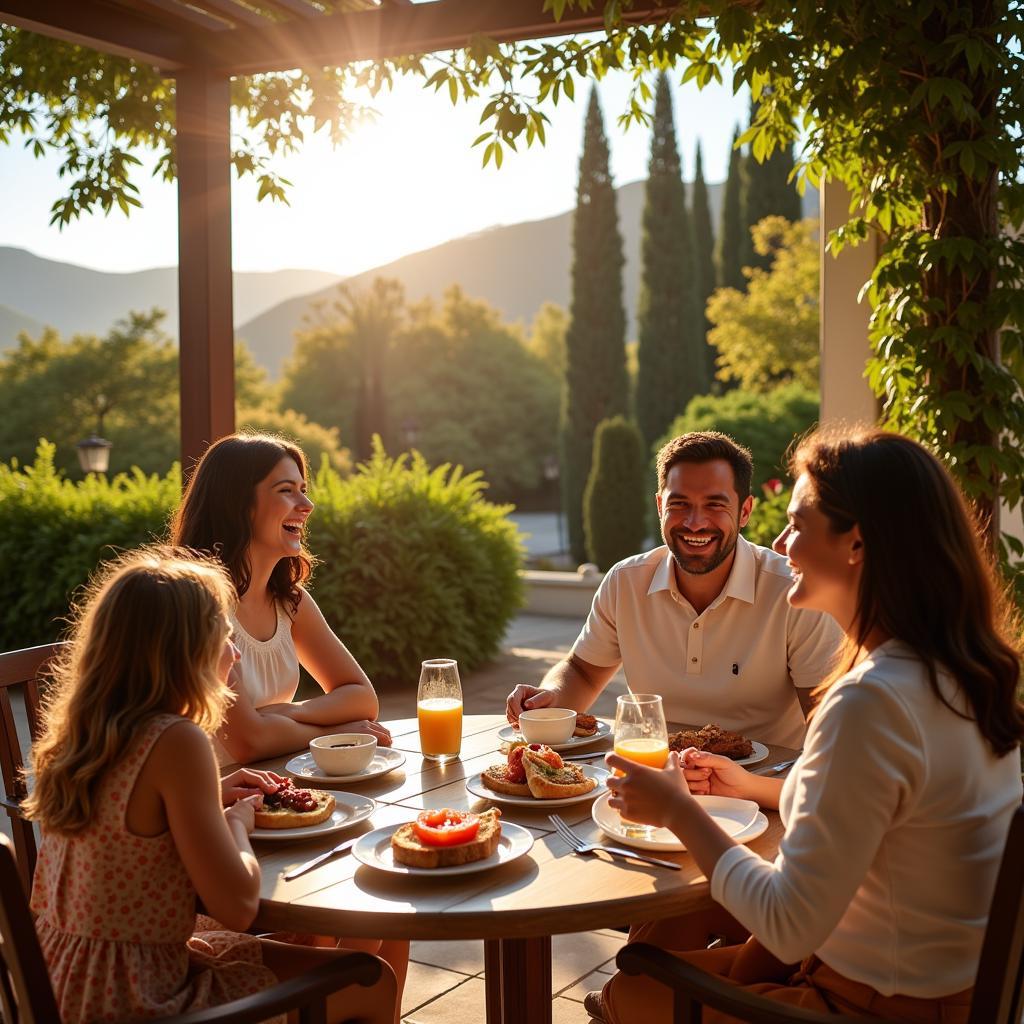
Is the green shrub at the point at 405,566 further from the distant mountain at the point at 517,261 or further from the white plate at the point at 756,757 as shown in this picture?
the distant mountain at the point at 517,261

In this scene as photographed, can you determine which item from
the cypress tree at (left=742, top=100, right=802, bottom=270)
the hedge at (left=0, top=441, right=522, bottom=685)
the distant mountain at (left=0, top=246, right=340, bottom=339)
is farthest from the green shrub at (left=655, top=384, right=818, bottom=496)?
the distant mountain at (left=0, top=246, right=340, bottom=339)

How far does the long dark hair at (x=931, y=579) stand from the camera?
1.54 meters

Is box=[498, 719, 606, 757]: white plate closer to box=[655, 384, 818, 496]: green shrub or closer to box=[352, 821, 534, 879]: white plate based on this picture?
box=[352, 821, 534, 879]: white plate

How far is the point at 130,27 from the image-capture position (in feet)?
14.6

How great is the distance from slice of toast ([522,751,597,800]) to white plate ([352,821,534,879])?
137 millimetres

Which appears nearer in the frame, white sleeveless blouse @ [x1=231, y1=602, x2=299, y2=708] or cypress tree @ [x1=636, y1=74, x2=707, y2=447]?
white sleeveless blouse @ [x1=231, y1=602, x2=299, y2=708]

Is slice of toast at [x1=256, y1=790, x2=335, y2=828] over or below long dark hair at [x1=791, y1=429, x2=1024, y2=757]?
below

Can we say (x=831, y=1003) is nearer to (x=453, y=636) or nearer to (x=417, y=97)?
(x=417, y=97)

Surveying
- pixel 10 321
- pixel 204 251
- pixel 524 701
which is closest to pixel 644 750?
pixel 524 701

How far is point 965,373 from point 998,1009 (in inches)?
113

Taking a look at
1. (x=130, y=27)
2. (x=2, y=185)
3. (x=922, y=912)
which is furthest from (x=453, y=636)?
(x=2, y=185)

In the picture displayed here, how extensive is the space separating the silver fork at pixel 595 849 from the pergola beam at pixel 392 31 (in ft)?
9.88

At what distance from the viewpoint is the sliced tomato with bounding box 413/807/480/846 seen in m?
1.71

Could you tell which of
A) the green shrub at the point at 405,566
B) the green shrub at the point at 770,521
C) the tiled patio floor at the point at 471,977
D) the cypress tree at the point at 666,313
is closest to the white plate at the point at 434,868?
the tiled patio floor at the point at 471,977
